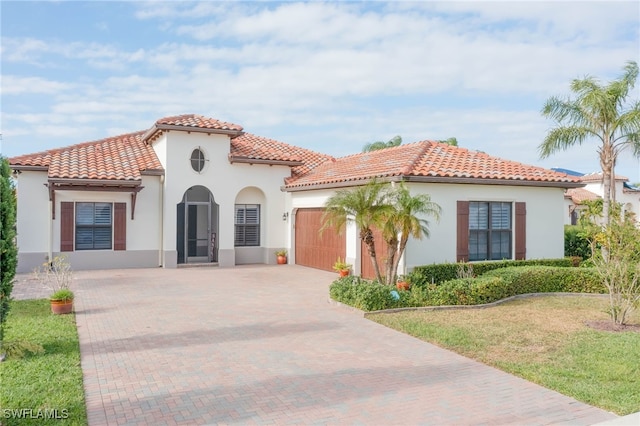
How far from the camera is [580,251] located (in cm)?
2088

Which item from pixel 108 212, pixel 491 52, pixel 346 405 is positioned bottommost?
pixel 346 405

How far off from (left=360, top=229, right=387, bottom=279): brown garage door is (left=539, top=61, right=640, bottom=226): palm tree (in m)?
7.32

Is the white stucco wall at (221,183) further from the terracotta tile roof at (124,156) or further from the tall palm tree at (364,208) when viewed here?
the tall palm tree at (364,208)

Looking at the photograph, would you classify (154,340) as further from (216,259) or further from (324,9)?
(216,259)

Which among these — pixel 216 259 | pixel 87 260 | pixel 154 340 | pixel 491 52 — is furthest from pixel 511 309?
pixel 87 260

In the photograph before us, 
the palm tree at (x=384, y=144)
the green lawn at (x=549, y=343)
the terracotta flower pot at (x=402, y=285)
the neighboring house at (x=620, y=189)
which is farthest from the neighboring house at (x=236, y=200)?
the neighboring house at (x=620, y=189)

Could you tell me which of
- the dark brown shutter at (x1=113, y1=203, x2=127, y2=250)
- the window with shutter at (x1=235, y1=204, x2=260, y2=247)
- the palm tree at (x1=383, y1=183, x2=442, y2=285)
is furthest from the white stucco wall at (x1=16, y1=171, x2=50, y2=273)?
the palm tree at (x1=383, y1=183, x2=442, y2=285)

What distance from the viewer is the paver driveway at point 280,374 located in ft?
19.2

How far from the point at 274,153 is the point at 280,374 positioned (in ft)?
52.2

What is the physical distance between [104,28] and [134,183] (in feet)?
27.1

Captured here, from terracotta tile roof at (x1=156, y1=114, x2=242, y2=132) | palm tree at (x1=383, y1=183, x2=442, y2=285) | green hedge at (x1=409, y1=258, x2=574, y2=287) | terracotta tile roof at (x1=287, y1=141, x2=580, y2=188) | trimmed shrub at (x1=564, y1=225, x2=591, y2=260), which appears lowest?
green hedge at (x1=409, y1=258, x2=574, y2=287)

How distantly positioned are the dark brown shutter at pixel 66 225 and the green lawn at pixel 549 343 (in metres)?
13.0

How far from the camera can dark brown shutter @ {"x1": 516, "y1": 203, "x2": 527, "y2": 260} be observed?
650 inches

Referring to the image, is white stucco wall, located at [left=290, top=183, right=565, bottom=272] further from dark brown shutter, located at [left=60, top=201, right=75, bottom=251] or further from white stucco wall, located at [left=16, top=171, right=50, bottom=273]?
white stucco wall, located at [left=16, top=171, right=50, bottom=273]
